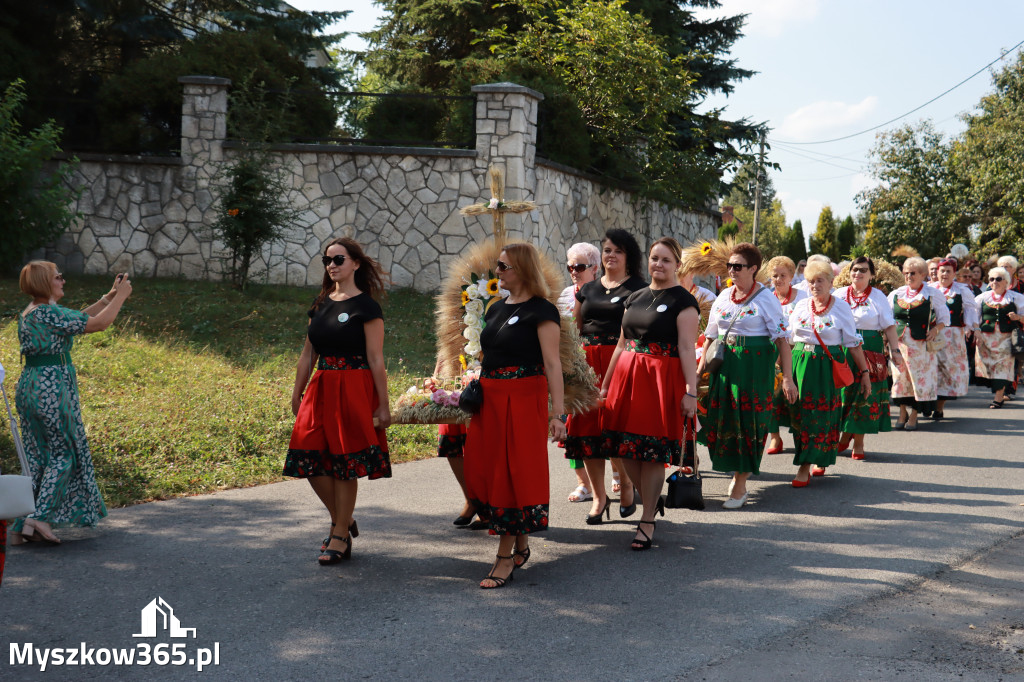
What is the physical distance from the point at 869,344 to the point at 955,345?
3622 millimetres

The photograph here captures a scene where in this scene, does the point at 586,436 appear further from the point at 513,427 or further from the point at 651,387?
the point at 513,427

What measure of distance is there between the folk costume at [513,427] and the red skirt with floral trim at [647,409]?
37.5 inches

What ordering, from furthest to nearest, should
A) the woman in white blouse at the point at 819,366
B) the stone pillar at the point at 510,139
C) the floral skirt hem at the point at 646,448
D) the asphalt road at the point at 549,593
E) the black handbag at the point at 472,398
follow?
the stone pillar at the point at 510,139 → the woman in white blouse at the point at 819,366 → the floral skirt hem at the point at 646,448 → the black handbag at the point at 472,398 → the asphalt road at the point at 549,593

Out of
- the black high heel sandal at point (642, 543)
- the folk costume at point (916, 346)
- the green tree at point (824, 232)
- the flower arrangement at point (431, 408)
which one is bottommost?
the black high heel sandal at point (642, 543)

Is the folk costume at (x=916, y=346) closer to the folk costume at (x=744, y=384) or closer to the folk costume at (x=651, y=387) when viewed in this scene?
the folk costume at (x=744, y=384)

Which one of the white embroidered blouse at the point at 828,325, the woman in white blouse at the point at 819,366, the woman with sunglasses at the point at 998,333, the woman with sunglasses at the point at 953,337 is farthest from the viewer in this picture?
the woman with sunglasses at the point at 998,333

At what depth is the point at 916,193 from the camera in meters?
32.4

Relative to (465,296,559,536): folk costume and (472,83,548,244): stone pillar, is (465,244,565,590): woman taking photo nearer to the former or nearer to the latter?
(465,296,559,536): folk costume

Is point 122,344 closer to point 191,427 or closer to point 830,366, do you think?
point 191,427

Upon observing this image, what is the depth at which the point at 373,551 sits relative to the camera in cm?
615

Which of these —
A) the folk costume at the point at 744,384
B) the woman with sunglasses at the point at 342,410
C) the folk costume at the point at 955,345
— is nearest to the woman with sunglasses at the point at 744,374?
the folk costume at the point at 744,384

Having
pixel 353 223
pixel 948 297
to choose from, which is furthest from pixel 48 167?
pixel 948 297

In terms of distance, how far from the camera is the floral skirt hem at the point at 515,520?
5523mm

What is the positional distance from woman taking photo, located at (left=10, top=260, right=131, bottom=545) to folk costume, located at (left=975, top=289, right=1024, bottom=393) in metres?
12.7
